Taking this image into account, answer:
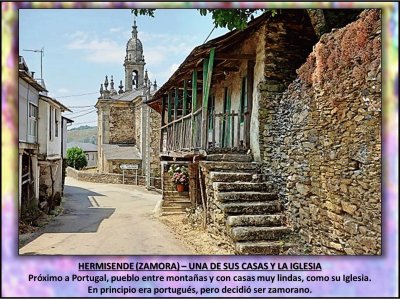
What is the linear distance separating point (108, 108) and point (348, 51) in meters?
29.0

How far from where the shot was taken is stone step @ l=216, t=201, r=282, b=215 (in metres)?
7.08

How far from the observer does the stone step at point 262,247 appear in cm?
621

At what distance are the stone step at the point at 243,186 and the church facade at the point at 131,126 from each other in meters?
19.2

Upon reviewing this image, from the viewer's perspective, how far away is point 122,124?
3375 centimetres

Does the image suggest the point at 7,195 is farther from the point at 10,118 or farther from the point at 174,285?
the point at 174,285

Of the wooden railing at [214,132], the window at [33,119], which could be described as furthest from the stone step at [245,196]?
the window at [33,119]

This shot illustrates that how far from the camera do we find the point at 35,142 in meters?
13.1

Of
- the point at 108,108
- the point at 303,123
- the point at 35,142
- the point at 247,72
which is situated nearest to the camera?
the point at 303,123

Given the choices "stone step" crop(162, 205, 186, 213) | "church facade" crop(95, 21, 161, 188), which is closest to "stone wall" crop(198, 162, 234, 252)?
"stone step" crop(162, 205, 186, 213)

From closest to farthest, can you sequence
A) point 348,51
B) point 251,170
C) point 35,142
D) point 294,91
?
1. point 348,51
2. point 294,91
3. point 251,170
4. point 35,142

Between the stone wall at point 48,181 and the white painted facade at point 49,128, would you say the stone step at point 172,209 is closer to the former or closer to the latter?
the stone wall at point 48,181

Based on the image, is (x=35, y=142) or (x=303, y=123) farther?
(x=35, y=142)

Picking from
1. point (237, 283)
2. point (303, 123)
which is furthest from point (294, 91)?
point (237, 283)

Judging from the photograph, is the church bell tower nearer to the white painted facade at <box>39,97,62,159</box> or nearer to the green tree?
the green tree
